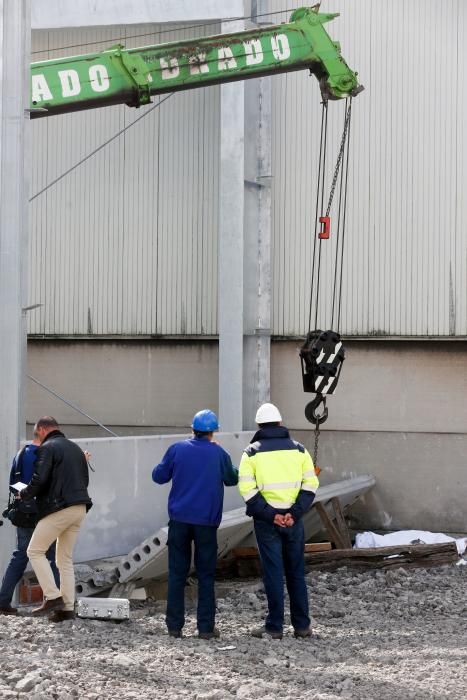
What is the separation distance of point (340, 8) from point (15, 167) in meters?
6.42

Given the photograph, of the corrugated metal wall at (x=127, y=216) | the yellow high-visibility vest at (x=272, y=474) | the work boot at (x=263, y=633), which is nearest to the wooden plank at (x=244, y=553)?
the work boot at (x=263, y=633)

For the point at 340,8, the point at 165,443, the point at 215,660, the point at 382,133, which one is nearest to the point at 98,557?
the point at 165,443

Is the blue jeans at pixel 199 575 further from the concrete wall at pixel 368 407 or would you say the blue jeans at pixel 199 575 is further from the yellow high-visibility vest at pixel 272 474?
the concrete wall at pixel 368 407

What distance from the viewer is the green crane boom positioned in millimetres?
11477

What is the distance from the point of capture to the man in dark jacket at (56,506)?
8555mm

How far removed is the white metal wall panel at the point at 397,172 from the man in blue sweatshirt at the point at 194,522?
628cm

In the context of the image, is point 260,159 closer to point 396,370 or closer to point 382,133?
point 382,133

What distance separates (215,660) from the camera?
24.3 ft

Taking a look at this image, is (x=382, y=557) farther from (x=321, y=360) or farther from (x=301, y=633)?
(x=301, y=633)

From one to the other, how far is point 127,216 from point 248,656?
894 centimetres

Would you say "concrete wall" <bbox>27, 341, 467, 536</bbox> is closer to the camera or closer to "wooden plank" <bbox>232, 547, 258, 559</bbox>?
"wooden plank" <bbox>232, 547, 258, 559</bbox>

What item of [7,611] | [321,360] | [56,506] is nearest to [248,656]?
[56,506]

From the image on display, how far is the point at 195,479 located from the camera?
834 cm

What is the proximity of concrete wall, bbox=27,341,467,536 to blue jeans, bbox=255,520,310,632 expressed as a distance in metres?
5.77
